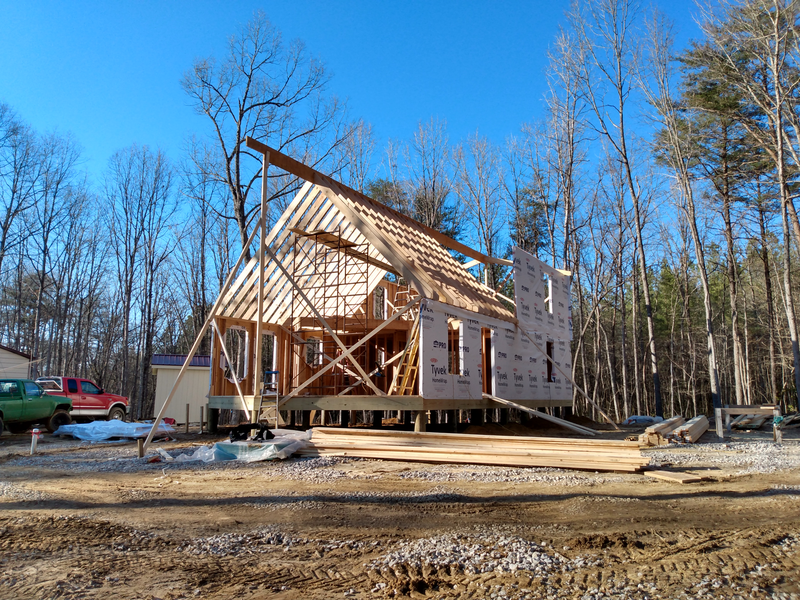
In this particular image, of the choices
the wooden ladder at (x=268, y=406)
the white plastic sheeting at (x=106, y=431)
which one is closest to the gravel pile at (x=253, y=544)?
the wooden ladder at (x=268, y=406)

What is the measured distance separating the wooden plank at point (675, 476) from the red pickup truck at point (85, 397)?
630 inches

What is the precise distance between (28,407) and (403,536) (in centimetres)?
1447

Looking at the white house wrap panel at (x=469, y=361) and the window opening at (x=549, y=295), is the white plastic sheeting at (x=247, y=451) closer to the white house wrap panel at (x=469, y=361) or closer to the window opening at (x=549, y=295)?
the white house wrap panel at (x=469, y=361)

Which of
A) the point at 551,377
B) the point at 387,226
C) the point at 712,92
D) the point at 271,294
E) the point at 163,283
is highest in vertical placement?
the point at 712,92

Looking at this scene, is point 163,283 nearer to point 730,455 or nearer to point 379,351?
point 379,351

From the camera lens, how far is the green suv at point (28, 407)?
→ 14.4m

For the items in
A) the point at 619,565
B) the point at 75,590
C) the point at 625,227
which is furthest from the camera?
the point at 625,227

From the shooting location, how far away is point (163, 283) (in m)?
33.8

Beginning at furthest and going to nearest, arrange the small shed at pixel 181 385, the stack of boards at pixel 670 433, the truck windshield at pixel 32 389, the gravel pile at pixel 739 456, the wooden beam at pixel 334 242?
the small shed at pixel 181 385 < the truck windshield at pixel 32 389 < the wooden beam at pixel 334 242 < the stack of boards at pixel 670 433 < the gravel pile at pixel 739 456

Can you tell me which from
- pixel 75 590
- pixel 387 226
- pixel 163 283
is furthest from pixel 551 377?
pixel 163 283

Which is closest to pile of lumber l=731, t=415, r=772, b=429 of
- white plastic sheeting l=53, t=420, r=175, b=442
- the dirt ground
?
the dirt ground

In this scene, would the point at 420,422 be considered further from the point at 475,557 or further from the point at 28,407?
the point at 28,407

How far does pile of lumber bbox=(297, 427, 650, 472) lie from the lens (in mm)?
7613

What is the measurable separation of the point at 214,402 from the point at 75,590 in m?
11.5
